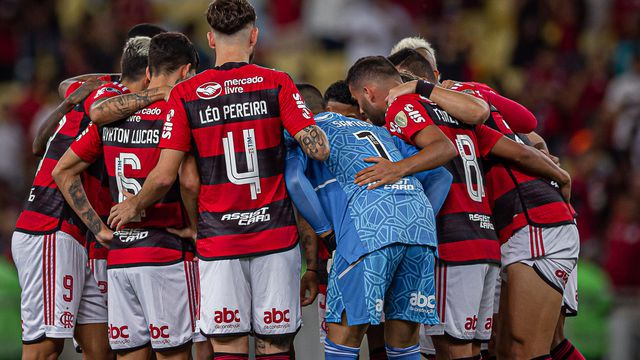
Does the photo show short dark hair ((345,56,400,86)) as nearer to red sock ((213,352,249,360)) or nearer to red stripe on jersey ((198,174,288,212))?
red stripe on jersey ((198,174,288,212))

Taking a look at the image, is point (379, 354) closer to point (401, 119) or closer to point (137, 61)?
point (401, 119)

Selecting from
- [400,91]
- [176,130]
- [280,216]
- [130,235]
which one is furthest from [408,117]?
[130,235]

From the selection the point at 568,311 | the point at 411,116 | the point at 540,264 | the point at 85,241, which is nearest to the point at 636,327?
the point at 568,311

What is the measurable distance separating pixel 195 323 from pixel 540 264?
2.51 m

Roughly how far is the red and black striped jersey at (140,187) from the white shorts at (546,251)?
2.38m

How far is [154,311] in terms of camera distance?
710cm

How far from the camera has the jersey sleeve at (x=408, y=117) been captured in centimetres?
700

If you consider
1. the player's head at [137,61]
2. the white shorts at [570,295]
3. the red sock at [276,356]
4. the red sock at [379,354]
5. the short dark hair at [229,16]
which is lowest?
the red sock at [379,354]

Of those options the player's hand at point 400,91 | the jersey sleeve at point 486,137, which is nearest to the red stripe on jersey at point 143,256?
the player's hand at point 400,91

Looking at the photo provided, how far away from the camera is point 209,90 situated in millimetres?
6711

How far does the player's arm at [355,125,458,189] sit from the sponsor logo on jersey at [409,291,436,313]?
2.50 ft

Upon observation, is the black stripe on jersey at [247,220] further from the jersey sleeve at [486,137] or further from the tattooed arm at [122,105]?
the jersey sleeve at [486,137]

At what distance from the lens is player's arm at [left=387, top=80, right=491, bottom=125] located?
7.11 m

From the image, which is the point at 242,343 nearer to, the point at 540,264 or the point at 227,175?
the point at 227,175
